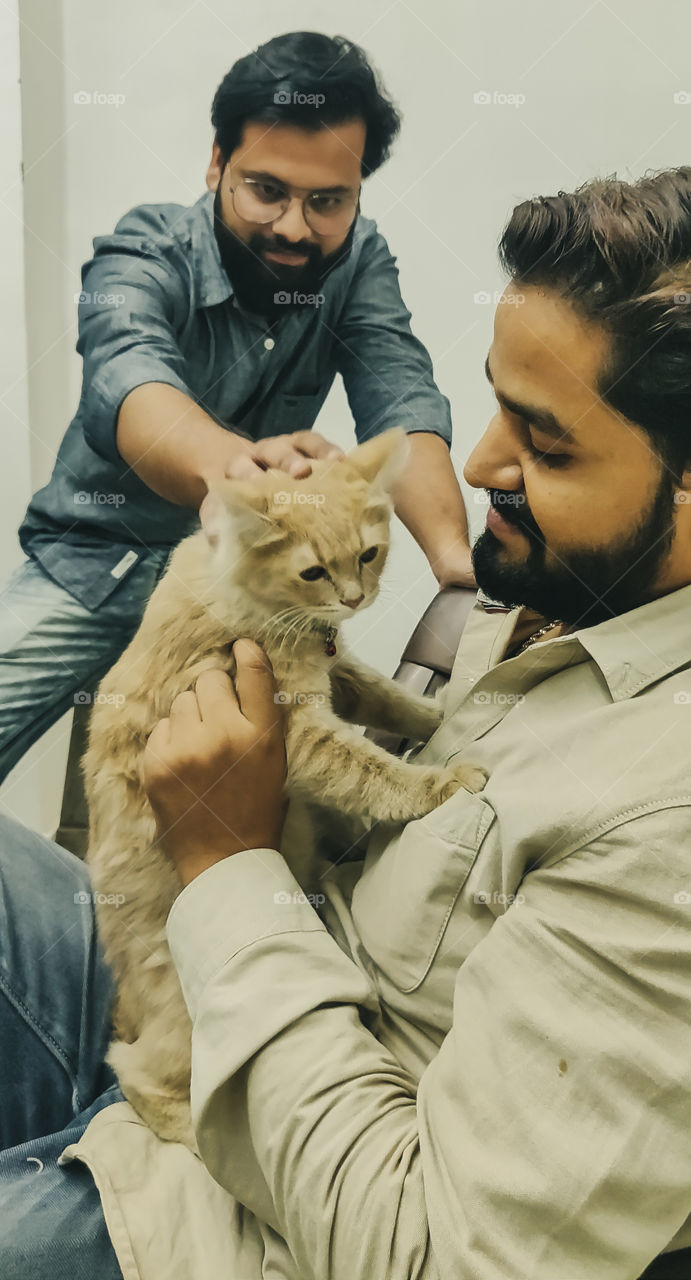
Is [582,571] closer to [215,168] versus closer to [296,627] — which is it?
[296,627]

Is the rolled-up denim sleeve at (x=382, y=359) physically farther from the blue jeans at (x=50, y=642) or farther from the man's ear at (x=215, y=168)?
the blue jeans at (x=50, y=642)

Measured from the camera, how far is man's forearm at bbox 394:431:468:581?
1.42 metres

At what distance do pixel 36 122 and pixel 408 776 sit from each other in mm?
1214

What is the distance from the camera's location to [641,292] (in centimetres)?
94

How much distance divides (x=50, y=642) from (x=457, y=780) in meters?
0.79

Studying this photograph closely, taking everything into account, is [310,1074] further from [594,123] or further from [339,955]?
[594,123]

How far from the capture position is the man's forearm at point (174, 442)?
1373mm

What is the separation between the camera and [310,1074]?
85cm

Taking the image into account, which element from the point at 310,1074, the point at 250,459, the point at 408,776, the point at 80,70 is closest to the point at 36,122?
the point at 80,70

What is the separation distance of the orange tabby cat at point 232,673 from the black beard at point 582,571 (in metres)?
0.23

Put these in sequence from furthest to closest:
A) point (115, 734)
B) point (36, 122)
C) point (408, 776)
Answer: point (36, 122)
point (115, 734)
point (408, 776)

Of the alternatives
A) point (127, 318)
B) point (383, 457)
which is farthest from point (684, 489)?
point (127, 318)
